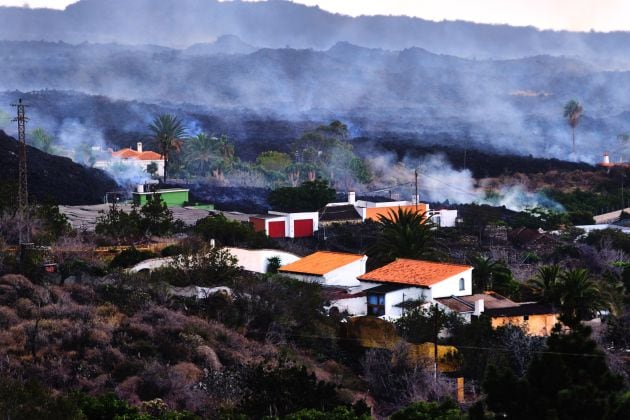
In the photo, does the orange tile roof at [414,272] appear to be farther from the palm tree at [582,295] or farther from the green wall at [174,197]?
the green wall at [174,197]

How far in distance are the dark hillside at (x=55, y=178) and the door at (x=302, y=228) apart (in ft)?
42.1

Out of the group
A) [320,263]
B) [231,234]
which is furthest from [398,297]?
[231,234]

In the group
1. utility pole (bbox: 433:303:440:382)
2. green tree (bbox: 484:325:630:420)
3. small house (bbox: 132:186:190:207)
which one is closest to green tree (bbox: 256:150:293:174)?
small house (bbox: 132:186:190:207)

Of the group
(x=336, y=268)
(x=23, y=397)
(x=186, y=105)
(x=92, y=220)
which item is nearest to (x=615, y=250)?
(x=336, y=268)

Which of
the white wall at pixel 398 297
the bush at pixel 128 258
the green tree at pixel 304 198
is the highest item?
the green tree at pixel 304 198

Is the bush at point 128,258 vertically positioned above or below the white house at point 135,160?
below

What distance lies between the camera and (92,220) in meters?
72.7

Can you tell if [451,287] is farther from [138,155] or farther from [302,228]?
[138,155]

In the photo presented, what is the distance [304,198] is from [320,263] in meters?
26.1

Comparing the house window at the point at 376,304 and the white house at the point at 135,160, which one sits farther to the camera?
the white house at the point at 135,160

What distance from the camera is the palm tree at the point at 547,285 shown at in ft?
167

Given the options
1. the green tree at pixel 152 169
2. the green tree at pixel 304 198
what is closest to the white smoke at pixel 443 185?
the green tree at pixel 152 169

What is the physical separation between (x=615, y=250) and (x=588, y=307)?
2145cm

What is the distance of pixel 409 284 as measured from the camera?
50.5 m
